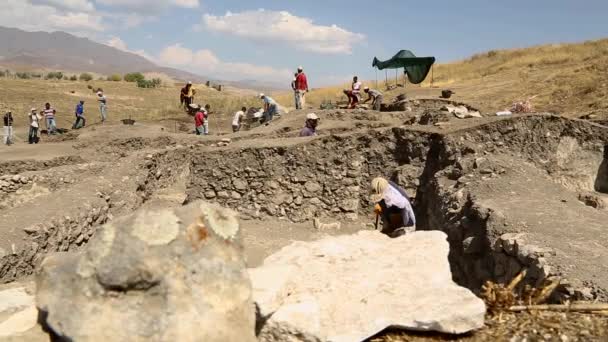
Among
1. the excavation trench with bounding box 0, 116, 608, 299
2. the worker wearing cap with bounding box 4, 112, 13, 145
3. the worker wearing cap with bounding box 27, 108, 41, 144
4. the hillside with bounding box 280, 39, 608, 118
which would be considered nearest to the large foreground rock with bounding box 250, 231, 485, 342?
the excavation trench with bounding box 0, 116, 608, 299

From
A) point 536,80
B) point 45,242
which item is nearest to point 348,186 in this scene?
point 45,242

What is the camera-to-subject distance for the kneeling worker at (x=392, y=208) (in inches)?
208

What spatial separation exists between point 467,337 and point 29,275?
520cm

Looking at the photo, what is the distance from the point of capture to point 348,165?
933cm

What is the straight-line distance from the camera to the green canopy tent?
21.5m

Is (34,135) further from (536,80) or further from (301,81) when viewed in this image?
(536,80)

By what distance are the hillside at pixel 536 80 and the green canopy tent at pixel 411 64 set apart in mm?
802

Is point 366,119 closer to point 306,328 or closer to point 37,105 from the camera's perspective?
point 306,328

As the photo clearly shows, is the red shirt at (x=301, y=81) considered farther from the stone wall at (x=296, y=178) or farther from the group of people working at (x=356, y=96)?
the stone wall at (x=296, y=178)

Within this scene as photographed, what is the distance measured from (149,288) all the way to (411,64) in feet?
68.1

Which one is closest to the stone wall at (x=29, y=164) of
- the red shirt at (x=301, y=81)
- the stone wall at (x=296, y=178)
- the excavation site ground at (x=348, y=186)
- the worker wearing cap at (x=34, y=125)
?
the excavation site ground at (x=348, y=186)

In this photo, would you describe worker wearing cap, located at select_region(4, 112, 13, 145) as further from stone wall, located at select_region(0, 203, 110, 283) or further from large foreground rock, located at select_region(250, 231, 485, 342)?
large foreground rock, located at select_region(250, 231, 485, 342)

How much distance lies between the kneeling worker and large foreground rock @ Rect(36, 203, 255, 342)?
2.96m

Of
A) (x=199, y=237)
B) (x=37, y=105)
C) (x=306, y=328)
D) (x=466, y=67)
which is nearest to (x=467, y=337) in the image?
(x=306, y=328)
